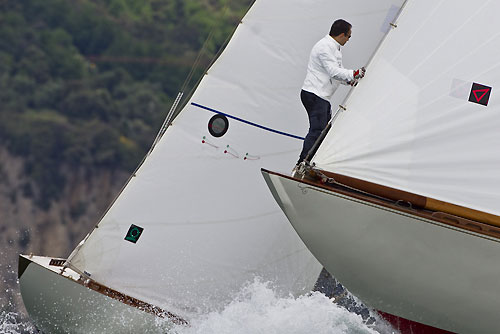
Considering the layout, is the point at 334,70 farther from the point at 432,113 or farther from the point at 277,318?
the point at 277,318

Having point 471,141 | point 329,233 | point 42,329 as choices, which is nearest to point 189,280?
point 42,329

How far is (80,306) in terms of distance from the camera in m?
6.48

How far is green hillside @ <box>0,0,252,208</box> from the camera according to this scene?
70.2 ft

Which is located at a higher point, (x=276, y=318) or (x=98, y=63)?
(x=98, y=63)

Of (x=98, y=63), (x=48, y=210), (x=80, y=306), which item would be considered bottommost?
(x=80, y=306)

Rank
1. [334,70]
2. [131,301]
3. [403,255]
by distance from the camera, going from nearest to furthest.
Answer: [403,255], [334,70], [131,301]

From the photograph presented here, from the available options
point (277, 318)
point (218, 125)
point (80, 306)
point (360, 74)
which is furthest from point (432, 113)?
point (80, 306)

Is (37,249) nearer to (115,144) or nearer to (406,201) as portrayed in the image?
(115,144)

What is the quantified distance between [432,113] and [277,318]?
153cm

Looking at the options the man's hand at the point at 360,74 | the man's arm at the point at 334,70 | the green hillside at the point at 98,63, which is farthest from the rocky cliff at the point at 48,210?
the man's hand at the point at 360,74

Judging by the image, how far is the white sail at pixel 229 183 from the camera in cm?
663

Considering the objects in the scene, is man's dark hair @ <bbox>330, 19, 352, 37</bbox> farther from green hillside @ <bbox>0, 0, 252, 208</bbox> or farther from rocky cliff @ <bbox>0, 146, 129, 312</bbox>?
green hillside @ <bbox>0, 0, 252, 208</bbox>

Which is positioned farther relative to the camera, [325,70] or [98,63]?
[98,63]

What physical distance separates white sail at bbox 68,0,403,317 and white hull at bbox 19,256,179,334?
0.59ft
